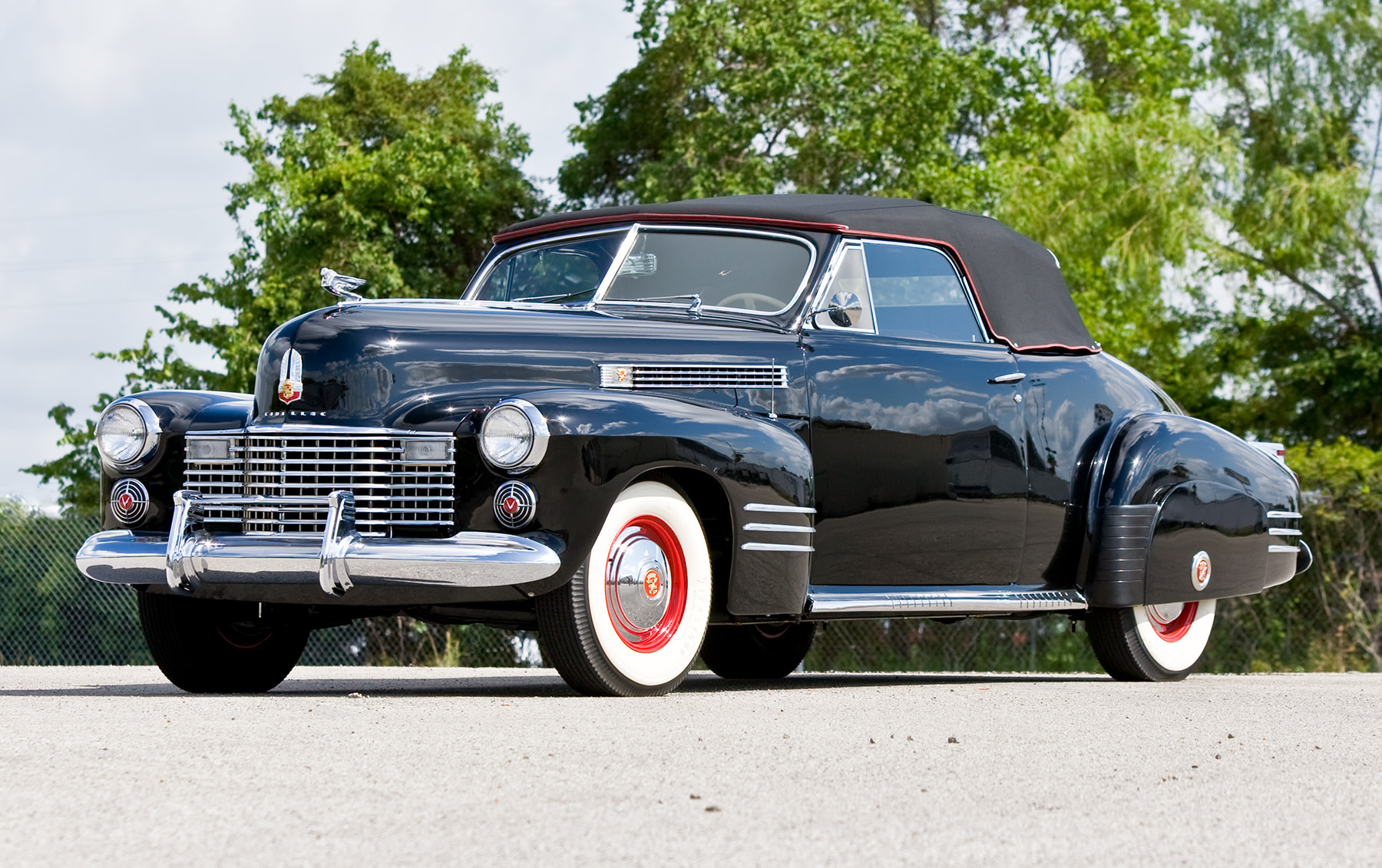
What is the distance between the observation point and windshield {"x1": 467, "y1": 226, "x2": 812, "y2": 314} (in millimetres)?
7723

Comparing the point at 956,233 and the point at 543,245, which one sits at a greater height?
the point at 956,233

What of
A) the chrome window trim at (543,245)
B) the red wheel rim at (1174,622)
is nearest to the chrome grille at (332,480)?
the chrome window trim at (543,245)

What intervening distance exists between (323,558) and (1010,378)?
354cm

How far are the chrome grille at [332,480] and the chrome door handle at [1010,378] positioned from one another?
2941mm

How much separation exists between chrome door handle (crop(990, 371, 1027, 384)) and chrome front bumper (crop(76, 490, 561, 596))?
2.86 m

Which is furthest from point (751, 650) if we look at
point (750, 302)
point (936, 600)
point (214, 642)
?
point (214, 642)

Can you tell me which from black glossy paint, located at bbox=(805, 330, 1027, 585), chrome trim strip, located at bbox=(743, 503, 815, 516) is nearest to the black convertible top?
black glossy paint, located at bbox=(805, 330, 1027, 585)

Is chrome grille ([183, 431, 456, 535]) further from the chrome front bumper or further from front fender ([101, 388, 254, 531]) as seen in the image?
front fender ([101, 388, 254, 531])

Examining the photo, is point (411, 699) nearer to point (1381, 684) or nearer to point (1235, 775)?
point (1235, 775)

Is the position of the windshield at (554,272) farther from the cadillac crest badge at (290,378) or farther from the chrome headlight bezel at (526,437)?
the chrome headlight bezel at (526,437)

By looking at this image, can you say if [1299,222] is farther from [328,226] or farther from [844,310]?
[844,310]

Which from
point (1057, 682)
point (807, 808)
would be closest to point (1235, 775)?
point (807, 808)

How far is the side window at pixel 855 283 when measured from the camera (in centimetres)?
775

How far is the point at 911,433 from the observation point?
7.67 m
